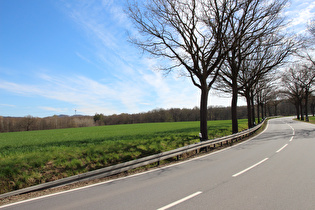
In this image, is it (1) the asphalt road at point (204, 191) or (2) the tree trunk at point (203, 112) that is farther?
(2) the tree trunk at point (203, 112)

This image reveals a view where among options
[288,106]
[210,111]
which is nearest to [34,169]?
[210,111]

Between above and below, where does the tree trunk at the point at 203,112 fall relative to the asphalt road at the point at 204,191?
above

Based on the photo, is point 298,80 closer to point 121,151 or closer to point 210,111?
point 121,151

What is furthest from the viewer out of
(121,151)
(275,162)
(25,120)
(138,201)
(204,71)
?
(25,120)

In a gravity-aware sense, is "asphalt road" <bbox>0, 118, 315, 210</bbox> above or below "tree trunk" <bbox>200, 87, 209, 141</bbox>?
below

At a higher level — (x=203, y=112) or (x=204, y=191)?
(x=203, y=112)

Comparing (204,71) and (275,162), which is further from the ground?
(204,71)

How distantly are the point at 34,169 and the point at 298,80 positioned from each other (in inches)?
1876

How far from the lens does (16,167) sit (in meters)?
7.03

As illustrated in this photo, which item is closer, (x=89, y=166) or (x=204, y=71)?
(x=89, y=166)

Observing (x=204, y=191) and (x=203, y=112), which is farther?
(x=203, y=112)

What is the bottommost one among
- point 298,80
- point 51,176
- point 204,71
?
point 51,176

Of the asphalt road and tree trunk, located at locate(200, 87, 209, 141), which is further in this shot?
tree trunk, located at locate(200, 87, 209, 141)

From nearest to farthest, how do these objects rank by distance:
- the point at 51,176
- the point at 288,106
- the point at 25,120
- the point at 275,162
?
the point at 51,176
the point at 275,162
the point at 25,120
the point at 288,106
